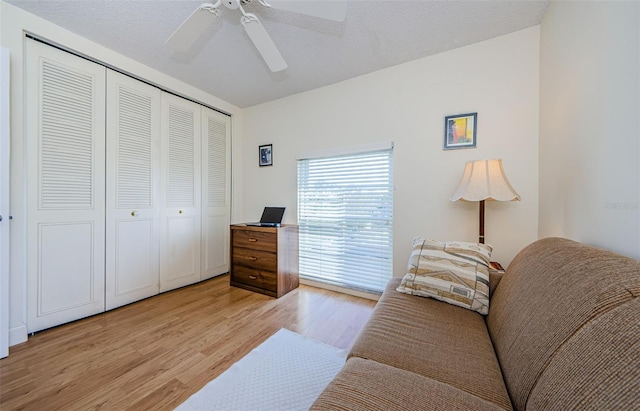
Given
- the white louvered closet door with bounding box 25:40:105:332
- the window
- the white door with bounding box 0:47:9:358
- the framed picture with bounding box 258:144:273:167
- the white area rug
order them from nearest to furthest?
the white area rug
the white door with bounding box 0:47:9:358
the white louvered closet door with bounding box 25:40:105:332
the window
the framed picture with bounding box 258:144:273:167

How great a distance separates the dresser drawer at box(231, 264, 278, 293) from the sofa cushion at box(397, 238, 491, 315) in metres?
1.49

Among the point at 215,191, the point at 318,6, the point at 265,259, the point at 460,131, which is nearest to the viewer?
the point at 318,6

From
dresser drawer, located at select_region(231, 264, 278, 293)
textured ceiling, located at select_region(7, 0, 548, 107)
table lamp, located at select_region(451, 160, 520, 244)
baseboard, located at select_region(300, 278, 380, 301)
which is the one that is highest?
textured ceiling, located at select_region(7, 0, 548, 107)

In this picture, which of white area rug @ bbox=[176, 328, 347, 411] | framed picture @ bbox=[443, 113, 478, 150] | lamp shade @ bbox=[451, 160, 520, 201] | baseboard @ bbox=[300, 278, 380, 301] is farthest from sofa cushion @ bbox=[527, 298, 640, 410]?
baseboard @ bbox=[300, 278, 380, 301]

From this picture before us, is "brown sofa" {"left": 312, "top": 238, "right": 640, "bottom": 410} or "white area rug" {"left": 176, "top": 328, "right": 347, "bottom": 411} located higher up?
"brown sofa" {"left": 312, "top": 238, "right": 640, "bottom": 410}

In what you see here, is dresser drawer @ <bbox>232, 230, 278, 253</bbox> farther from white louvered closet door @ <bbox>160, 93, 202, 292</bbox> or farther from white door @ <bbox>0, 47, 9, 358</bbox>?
white door @ <bbox>0, 47, 9, 358</bbox>

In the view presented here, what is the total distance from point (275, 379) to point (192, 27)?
223 centimetres

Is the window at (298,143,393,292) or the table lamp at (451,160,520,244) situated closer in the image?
the table lamp at (451,160,520,244)

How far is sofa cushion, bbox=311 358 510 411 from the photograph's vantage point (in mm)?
636

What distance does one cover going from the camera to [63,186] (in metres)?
1.90

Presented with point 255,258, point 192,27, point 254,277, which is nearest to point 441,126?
point 192,27

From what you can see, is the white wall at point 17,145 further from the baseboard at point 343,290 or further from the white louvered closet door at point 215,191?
the baseboard at point 343,290

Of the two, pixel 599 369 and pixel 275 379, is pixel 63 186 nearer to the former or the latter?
pixel 275 379

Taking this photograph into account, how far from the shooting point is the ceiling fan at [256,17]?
1.25 metres
